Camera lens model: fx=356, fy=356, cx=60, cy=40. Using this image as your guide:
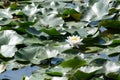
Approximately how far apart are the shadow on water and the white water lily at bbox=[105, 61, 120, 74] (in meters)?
0.51

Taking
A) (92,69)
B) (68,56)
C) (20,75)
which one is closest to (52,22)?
(68,56)

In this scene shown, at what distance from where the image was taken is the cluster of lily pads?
7.43 ft

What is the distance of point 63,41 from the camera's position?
9.50 feet

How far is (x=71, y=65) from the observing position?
7.57ft

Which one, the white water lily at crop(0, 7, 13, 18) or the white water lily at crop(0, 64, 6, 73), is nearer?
the white water lily at crop(0, 64, 6, 73)

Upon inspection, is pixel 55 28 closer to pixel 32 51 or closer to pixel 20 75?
pixel 32 51

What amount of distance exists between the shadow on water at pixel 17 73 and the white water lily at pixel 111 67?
51 centimetres

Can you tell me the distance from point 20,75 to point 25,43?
1.51ft

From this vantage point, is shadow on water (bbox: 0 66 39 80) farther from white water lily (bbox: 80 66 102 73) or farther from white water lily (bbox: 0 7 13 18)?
white water lily (bbox: 0 7 13 18)

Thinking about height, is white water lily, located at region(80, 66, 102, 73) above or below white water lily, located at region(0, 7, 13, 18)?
below

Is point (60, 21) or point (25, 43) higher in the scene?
point (60, 21)

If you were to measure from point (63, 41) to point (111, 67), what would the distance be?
2.49ft

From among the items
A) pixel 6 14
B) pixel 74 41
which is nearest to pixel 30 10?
pixel 6 14

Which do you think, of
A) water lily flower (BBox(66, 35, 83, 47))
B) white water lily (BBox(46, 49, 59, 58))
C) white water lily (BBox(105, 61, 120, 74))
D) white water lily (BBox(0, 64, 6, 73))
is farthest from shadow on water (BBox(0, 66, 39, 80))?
white water lily (BBox(105, 61, 120, 74))
